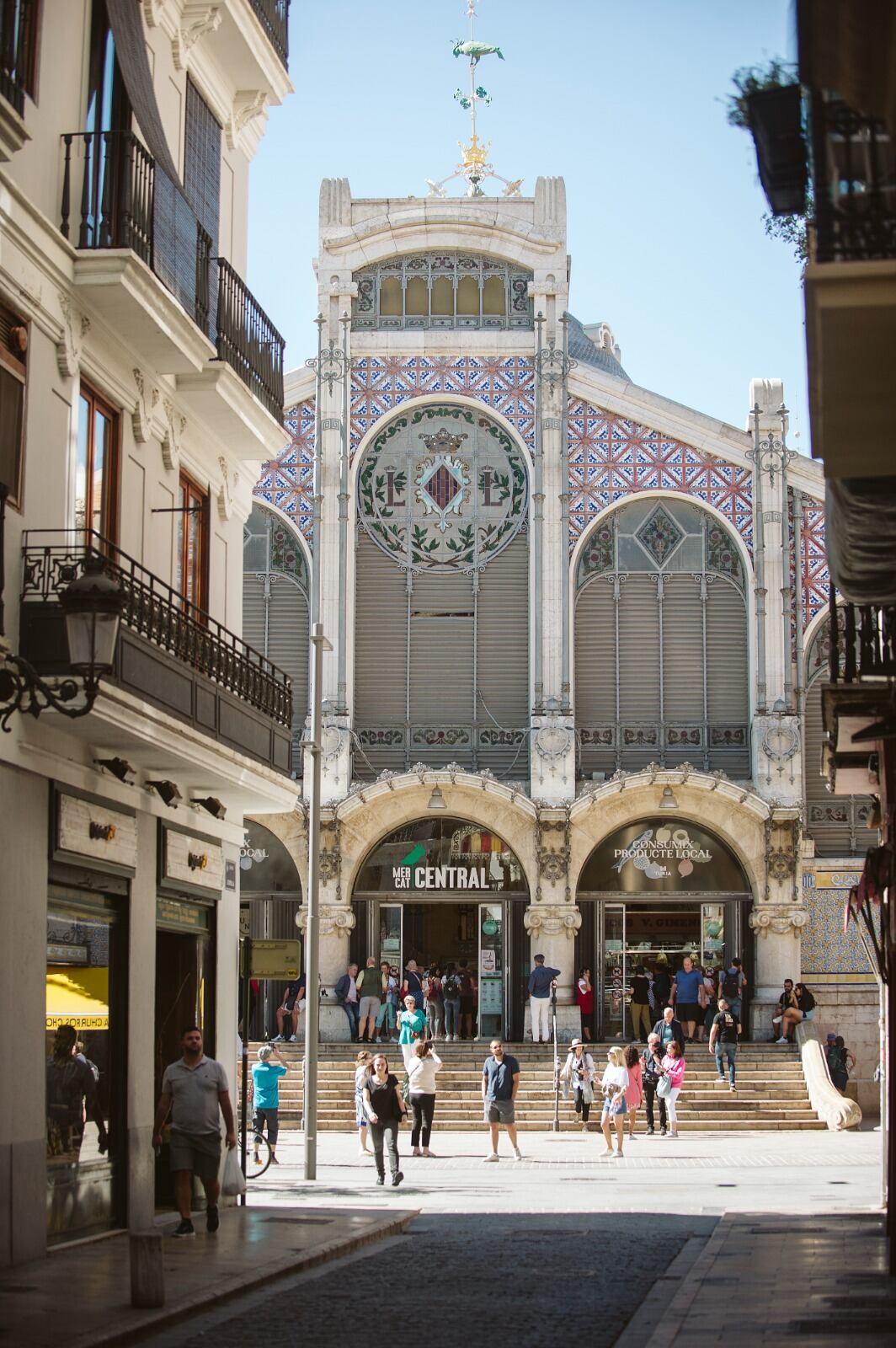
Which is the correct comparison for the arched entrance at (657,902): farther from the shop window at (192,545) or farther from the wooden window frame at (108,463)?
the wooden window frame at (108,463)

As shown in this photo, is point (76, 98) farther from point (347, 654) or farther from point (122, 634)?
point (347, 654)

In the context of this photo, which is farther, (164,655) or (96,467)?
(96,467)

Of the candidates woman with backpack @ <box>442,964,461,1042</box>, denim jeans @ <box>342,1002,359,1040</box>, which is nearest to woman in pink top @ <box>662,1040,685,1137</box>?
woman with backpack @ <box>442,964,461,1042</box>

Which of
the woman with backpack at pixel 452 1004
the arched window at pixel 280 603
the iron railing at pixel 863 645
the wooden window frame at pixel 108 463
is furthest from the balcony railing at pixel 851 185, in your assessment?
the arched window at pixel 280 603

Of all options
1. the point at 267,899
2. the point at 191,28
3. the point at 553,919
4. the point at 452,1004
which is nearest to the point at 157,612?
the point at 191,28

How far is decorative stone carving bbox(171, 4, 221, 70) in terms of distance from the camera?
1969cm

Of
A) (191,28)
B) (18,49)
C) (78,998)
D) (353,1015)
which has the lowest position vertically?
(353,1015)

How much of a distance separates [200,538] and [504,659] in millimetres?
19051

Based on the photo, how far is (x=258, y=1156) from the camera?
25.0 metres

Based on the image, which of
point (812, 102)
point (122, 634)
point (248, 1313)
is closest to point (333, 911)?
point (122, 634)

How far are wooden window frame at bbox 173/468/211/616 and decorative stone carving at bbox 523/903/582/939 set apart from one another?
18182 millimetres

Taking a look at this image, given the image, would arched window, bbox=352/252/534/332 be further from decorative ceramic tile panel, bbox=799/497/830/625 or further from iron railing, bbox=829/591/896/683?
iron railing, bbox=829/591/896/683

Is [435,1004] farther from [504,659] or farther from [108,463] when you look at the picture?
[108,463]

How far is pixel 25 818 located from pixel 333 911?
2297 cm
